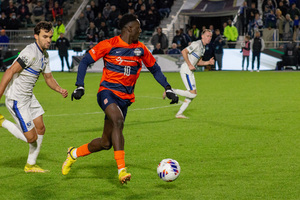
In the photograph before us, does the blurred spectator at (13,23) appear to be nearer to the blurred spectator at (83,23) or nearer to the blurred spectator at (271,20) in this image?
the blurred spectator at (83,23)

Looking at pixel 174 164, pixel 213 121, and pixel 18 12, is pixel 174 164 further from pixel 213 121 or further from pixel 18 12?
pixel 18 12

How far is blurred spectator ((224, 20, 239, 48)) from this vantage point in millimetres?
31439

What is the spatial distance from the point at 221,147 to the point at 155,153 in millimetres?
1192

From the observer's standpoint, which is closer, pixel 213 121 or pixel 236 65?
pixel 213 121

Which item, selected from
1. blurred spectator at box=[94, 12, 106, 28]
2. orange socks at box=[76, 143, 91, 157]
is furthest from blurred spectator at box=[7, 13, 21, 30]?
orange socks at box=[76, 143, 91, 157]

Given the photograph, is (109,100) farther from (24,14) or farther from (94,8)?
(24,14)

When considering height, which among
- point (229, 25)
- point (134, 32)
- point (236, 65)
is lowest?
point (236, 65)

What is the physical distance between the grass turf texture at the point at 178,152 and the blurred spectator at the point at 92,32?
53.1 feet

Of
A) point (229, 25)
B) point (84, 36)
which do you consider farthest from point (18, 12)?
point (229, 25)

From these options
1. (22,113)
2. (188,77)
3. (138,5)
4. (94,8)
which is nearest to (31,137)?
(22,113)

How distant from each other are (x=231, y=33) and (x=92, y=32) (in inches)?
323

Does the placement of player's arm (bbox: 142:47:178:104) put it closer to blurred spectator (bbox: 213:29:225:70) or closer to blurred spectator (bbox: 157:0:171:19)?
blurred spectator (bbox: 213:29:225:70)

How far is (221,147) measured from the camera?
9180mm

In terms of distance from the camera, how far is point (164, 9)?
36031mm
